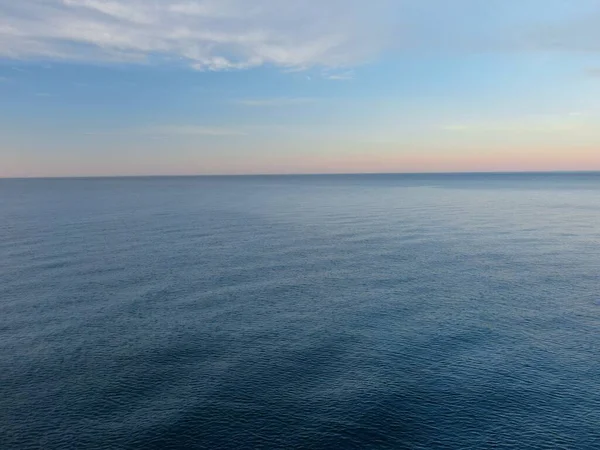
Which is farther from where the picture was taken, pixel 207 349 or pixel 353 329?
pixel 353 329

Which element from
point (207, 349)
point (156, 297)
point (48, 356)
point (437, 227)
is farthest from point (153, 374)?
point (437, 227)

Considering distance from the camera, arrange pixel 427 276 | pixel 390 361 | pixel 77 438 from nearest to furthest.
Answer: pixel 77 438
pixel 390 361
pixel 427 276

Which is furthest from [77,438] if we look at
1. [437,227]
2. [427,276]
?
[437,227]

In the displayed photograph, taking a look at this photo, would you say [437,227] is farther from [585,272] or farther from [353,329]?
[353,329]

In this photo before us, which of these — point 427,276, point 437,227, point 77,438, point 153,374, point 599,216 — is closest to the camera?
point 77,438

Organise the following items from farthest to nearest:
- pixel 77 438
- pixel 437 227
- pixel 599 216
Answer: pixel 599 216 < pixel 437 227 < pixel 77 438

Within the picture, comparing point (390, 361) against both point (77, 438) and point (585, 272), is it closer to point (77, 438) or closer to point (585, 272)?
point (77, 438)
